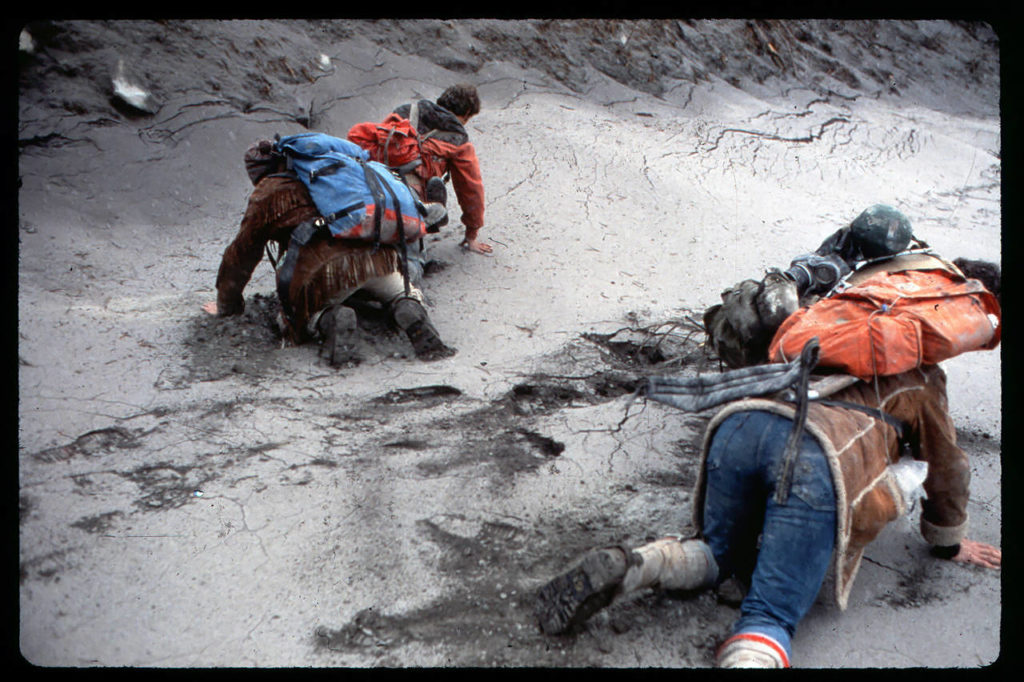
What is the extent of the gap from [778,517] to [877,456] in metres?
0.33

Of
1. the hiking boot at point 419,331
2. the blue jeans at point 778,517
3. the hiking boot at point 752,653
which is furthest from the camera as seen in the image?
the hiking boot at point 419,331

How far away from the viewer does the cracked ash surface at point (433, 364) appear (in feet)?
5.73

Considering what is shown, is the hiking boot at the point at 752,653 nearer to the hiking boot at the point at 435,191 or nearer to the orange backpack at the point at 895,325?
the orange backpack at the point at 895,325

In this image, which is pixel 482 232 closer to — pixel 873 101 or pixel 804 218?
pixel 804 218

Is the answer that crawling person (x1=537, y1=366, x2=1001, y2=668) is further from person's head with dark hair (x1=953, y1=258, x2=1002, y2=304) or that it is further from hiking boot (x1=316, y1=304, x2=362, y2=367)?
person's head with dark hair (x1=953, y1=258, x2=1002, y2=304)

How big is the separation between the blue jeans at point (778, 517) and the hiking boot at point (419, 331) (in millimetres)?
1519

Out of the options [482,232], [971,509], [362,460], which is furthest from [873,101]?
[362,460]

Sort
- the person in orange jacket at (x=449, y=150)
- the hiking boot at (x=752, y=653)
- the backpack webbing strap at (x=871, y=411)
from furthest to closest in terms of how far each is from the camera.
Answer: the person in orange jacket at (x=449, y=150), the backpack webbing strap at (x=871, y=411), the hiking boot at (x=752, y=653)

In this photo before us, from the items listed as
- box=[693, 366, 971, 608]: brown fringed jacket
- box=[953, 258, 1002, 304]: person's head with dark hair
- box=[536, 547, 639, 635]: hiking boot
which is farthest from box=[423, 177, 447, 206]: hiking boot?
box=[953, 258, 1002, 304]: person's head with dark hair

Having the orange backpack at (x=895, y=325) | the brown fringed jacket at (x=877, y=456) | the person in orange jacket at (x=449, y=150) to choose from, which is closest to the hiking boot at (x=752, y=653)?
the brown fringed jacket at (x=877, y=456)

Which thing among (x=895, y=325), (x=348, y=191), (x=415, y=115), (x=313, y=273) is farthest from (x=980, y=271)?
(x=313, y=273)

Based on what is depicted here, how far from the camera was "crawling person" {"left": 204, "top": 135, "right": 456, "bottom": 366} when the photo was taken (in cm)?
299

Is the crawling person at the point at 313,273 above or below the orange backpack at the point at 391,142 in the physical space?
below

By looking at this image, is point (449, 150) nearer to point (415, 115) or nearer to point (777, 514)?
point (415, 115)
